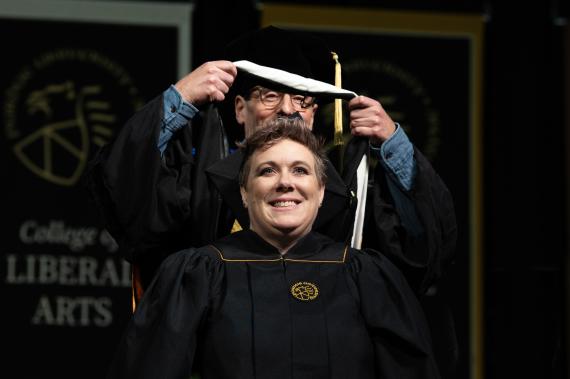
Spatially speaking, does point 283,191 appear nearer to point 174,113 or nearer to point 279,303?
point 279,303

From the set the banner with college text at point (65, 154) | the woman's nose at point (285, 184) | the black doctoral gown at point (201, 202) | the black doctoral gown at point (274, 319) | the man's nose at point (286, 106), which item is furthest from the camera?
the banner with college text at point (65, 154)

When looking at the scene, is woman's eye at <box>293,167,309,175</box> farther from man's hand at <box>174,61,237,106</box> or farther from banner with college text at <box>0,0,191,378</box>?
banner with college text at <box>0,0,191,378</box>

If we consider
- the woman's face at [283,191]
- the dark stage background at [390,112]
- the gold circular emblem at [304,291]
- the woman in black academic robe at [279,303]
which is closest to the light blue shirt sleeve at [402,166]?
the woman in black academic robe at [279,303]

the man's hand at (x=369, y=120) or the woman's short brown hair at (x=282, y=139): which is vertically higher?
the man's hand at (x=369, y=120)

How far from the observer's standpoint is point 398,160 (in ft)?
14.2

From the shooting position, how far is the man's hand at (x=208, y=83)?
4262mm

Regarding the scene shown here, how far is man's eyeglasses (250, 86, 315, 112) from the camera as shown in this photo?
14.7 feet

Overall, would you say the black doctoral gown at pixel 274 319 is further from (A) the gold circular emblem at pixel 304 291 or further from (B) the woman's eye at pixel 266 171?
(B) the woman's eye at pixel 266 171

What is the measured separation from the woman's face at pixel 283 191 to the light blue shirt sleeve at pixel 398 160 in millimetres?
307

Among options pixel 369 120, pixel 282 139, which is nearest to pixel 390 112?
pixel 369 120

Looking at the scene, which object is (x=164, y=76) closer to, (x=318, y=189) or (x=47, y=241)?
(x=47, y=241)

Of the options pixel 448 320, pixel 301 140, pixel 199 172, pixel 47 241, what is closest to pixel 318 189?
pixel 301 140

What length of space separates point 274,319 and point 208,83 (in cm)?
72

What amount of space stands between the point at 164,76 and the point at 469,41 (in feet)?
4.10
